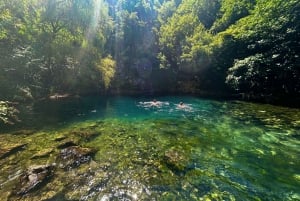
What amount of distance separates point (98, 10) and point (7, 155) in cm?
3358

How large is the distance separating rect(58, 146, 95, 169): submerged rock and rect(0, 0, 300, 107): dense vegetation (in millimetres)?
14089

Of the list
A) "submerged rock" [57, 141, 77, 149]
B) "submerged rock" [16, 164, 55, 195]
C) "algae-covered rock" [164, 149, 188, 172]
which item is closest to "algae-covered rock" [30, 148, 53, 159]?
"submerged rock" [57, 141, 77, 149]

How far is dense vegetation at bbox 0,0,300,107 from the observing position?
3183cm

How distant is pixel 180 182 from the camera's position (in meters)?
9.68

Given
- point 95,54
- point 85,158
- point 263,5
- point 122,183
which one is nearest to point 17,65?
point 95,54

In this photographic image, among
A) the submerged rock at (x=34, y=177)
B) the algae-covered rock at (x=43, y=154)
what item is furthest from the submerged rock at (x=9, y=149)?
the submerged rock at (x=34, y=177)

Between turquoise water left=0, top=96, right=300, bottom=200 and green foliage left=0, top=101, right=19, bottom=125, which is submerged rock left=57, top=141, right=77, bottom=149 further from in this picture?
green foliage left=0, top=101, right=19, bottom=125

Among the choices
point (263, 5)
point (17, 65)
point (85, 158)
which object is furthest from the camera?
point (263, 5)

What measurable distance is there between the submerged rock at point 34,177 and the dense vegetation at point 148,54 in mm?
15454

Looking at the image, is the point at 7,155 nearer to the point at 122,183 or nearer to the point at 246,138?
the point at 122,183

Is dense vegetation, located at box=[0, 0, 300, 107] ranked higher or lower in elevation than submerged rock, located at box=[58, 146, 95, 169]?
higher

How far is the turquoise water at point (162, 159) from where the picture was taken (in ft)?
29.6

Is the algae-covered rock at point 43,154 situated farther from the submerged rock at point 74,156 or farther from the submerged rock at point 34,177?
the submerged rock at point 34,177

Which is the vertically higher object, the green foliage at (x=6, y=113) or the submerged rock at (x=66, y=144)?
the green foliage at (x=6, y=113)
